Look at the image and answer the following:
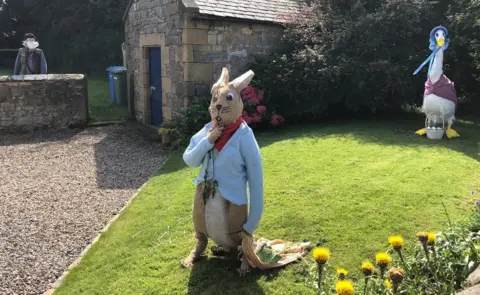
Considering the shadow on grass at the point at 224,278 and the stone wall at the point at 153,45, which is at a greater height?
the stone wall at the point at 153,45

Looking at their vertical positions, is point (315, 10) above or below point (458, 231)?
above

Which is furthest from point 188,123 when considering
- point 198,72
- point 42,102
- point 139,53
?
point 42,102

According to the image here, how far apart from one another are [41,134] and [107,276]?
8.54 metres

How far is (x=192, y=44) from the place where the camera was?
984 cm

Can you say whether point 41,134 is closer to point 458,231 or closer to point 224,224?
point 224,224

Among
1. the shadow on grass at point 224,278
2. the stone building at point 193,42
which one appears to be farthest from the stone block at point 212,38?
the shadow on grass at point 224,278

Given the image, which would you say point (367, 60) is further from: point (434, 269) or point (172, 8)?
point (434, 269)

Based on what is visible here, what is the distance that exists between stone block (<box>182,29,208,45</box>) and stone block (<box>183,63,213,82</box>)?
0.48m

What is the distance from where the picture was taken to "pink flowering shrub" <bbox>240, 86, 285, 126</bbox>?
31.5 ft

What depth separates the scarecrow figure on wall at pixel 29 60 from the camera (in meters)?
12.5

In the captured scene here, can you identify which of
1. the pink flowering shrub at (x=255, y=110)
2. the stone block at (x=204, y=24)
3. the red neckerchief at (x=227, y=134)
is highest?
the stone block at (x=204, y=24)

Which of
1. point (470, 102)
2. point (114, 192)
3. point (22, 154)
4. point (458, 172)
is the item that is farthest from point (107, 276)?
point (470, 102)

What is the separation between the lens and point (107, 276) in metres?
4.20

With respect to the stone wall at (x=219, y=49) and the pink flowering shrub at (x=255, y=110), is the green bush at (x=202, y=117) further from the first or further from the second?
the stone wall at (x=219, y=49)
